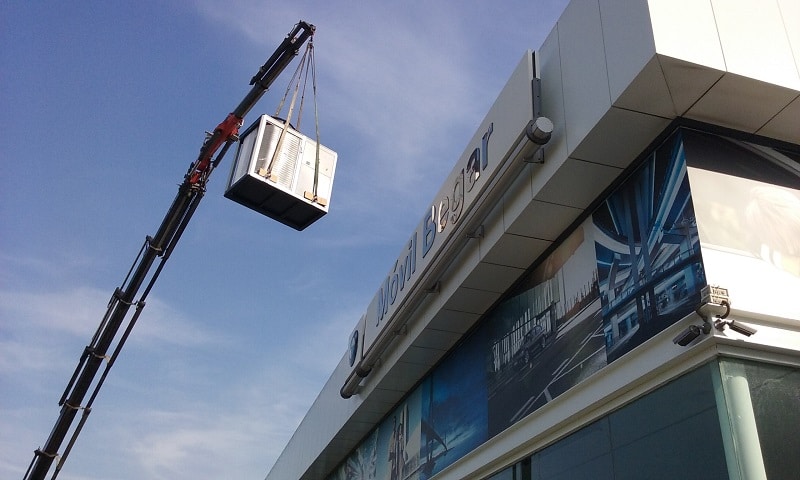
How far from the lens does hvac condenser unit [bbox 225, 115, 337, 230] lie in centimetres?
1048

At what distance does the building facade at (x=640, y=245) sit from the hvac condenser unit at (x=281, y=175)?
6.93 feet

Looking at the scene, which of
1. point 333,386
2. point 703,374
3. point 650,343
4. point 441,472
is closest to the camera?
point 703,374

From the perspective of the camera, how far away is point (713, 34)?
20.9ft

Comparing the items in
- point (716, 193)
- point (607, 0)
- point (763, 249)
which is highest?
point (607, 0)

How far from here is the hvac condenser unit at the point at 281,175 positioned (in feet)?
34.4

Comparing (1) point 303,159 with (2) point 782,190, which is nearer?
(2) point 782,190

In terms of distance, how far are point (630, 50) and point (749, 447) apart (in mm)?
3551

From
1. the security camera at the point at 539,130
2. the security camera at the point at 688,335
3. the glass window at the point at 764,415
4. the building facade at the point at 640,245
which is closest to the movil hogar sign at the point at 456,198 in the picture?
the building facade at the point at 640,245

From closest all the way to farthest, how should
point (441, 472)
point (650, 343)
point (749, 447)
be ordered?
point (749, 447)
point (650, 343)
point (441, 472)

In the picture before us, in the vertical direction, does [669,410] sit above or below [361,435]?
below

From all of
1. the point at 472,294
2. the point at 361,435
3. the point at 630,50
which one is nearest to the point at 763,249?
the point at 630,50

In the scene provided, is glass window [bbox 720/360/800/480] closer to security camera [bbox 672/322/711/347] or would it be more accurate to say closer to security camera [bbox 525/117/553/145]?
security camera [bbox 672/322/711/347]

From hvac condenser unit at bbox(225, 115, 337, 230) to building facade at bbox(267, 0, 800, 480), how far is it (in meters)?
2.11

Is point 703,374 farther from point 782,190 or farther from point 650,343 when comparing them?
point 782,190
